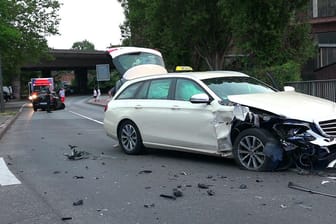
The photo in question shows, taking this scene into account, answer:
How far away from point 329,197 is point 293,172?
1451 mm

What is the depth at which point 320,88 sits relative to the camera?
57.0ft

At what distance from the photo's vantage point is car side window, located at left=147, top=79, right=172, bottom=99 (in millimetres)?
9836

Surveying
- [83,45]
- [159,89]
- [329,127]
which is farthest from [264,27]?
[83,45]

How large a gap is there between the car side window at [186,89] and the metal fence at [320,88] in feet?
28.8

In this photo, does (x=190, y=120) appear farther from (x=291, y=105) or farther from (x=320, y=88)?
(x=320, y=88)

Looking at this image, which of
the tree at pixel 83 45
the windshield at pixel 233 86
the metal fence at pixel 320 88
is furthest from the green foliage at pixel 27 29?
the tree at pixel 83 45

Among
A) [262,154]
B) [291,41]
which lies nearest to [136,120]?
[262,154]

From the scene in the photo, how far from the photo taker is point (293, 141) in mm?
7621

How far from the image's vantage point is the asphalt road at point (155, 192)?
19.1 ft

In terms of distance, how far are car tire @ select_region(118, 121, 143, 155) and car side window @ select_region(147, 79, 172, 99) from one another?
29.3 inches

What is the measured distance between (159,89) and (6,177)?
3.26 metres

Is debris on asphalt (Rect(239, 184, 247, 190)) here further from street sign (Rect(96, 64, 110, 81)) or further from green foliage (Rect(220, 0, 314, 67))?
street sign (Rect(96, 64, 110, 81))

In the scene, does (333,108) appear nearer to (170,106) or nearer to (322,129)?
(322,129)

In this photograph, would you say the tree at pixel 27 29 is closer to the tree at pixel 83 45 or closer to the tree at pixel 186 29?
the tree at pixel 186 29
